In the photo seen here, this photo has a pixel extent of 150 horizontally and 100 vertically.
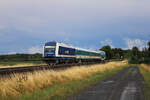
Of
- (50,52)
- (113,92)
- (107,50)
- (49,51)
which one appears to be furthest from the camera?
(107,50)

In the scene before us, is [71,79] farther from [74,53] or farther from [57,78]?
[74,53]

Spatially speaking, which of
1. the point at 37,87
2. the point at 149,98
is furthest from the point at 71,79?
the point at 149,98

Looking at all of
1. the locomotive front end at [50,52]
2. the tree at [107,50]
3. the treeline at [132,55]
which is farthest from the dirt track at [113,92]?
the tree at [107,50]

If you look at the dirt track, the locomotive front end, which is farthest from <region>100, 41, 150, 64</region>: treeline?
the dirt track

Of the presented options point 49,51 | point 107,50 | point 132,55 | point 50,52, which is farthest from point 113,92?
point 107,50

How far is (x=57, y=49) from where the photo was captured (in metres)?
31.8

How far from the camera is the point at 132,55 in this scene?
75562 millimetres

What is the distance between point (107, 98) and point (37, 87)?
4.49 meters

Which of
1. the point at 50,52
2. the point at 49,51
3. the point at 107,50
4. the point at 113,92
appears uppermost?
the point at 107,50

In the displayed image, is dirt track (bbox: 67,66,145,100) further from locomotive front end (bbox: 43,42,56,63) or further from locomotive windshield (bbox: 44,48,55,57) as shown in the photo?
locomotive windshield (bbox: 44,48,55,57)

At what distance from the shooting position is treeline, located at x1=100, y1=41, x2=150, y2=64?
2403 inches

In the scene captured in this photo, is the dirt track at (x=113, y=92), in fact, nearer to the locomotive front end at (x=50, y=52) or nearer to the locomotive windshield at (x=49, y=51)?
the locomotive front end at (x=50, y=52)

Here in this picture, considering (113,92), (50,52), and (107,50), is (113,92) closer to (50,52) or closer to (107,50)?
(50,52)

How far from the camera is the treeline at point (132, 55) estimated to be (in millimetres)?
61037
